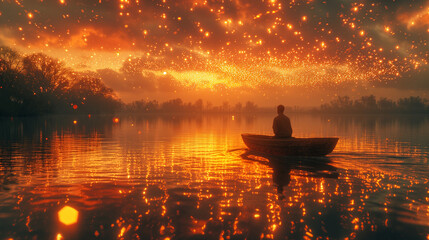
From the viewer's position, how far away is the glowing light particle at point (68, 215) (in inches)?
283

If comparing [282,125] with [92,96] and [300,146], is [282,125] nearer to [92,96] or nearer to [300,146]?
[300,146]

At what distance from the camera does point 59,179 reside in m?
11.8

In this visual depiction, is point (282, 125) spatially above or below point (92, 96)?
below

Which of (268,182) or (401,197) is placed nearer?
(401,197)

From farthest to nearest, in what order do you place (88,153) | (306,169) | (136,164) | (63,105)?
1. (63,105)
2. (88,153)
3. (136,164)
4. (306,169)

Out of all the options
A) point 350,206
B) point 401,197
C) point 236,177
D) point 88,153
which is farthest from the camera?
point 88,153

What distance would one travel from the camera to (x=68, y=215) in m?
7.65

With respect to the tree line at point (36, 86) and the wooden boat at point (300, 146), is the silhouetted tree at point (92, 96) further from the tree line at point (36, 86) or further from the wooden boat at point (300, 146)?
the wooden boat at point (300, 146)

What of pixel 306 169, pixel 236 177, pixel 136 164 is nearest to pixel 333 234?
pixel 236 177

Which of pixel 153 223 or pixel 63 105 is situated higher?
pixel 63 105

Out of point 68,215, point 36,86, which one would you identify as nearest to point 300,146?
point 68,215

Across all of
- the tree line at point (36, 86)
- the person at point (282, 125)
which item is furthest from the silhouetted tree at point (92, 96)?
the person at point (282, 125)

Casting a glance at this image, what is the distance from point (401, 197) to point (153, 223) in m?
7.82

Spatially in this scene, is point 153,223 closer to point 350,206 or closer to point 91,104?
point 350,206
